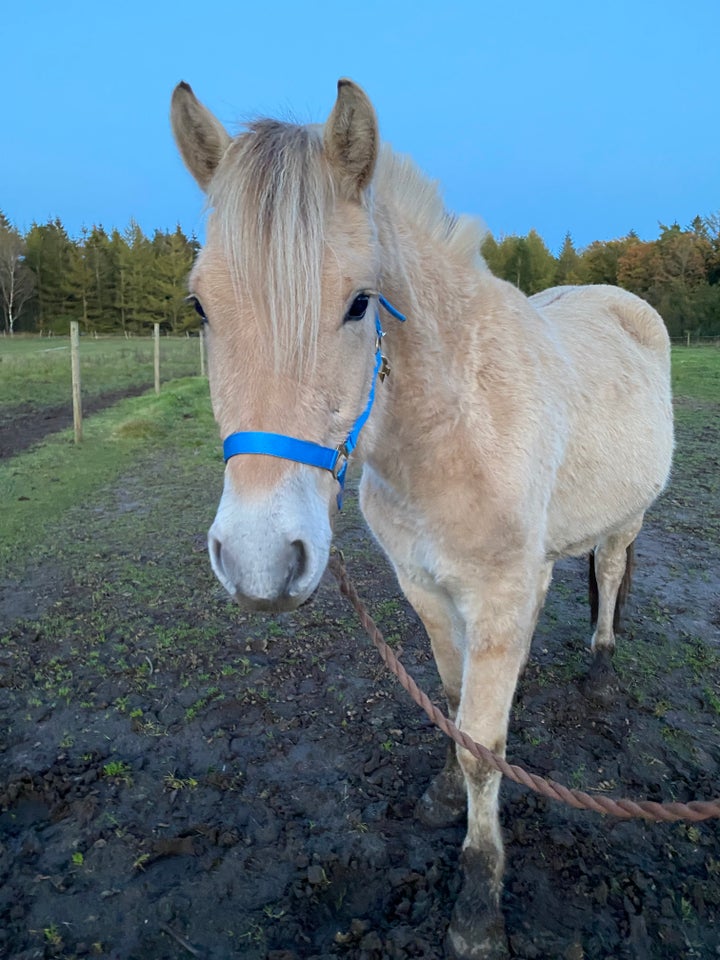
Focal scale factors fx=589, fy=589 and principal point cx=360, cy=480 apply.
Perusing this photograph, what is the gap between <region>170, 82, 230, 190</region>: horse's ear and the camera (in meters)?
1.75

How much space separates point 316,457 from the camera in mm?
1490

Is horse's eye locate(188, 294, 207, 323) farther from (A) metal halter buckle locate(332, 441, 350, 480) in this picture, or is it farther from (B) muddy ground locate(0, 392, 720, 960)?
(B) muddy ground locate(0, 392, 720, 960)

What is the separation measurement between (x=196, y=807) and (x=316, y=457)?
6.77 feet

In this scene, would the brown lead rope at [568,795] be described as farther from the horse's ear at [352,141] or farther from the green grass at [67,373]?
the green grass at [67,373]

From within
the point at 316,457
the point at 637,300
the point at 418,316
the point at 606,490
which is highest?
the point at 637,300

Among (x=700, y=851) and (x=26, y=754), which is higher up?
(x=700, y=851)

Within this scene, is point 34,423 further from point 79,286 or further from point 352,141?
point 79,286

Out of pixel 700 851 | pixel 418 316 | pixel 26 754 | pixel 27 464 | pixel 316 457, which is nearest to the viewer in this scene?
pixel 316 457

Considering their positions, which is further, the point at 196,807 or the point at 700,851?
the point at 196,807

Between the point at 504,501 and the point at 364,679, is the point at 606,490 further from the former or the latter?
the point at 364,679

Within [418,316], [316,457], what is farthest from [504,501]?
[316,457]

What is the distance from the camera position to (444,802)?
8.83 ft

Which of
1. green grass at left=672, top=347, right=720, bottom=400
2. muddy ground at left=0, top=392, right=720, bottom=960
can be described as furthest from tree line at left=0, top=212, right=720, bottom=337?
muddy ground at left=0, top=392, right=720, bottom=960

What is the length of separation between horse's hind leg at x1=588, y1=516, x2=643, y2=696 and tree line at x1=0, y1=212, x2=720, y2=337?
41.4m
